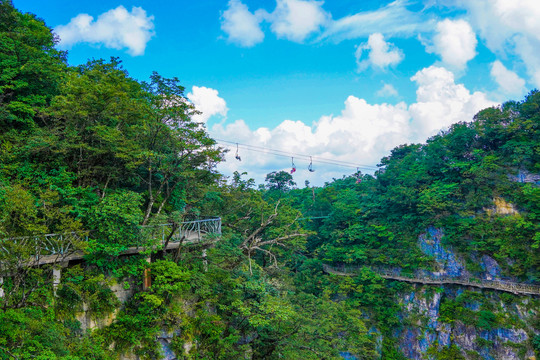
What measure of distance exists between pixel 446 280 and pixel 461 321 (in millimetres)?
2672

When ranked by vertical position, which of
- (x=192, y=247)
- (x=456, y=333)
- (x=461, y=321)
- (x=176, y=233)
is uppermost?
(x=176, y=233)

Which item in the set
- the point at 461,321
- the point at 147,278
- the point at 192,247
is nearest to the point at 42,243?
the point at 147,278

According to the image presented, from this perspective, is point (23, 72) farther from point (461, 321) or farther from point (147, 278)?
point (461, 321)

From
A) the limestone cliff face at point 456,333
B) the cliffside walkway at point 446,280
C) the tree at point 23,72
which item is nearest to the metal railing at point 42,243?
the tree at point 23,72

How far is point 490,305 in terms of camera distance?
2112cm

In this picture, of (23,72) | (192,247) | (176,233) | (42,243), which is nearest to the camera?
(42,243)

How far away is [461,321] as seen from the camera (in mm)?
21938

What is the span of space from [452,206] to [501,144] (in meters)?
6.36

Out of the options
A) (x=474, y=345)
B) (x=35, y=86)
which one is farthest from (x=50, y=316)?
(x=474, y=345)

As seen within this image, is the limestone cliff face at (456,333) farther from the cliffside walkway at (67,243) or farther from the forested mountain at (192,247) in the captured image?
the cliffside walkway at (67,243)

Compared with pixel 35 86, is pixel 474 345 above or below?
below

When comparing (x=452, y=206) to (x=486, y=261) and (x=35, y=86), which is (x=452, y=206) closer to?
(x=486, y=261)

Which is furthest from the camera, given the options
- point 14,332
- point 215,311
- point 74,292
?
point 215,311

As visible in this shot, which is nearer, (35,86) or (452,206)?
(35,86)
